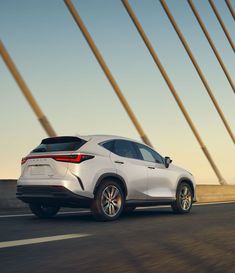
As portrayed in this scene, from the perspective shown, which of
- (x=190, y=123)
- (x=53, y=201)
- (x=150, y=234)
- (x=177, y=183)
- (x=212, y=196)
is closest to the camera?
(x=150, y=234)

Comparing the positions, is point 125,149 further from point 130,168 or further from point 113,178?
point 113,178

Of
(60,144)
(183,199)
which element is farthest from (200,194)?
(60,144)

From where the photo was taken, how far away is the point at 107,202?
927 cm

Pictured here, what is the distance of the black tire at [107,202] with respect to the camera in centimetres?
902

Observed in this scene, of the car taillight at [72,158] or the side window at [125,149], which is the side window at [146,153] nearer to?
the side window at [125,149]

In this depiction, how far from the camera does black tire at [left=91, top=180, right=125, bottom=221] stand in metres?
9.02

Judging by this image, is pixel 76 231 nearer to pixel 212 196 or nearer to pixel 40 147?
pixel 40 147

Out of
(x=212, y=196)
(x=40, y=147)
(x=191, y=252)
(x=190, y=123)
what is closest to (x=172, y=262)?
(x=191, y=252)

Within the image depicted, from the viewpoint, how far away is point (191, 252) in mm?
5641

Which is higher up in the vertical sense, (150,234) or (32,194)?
(32,194)

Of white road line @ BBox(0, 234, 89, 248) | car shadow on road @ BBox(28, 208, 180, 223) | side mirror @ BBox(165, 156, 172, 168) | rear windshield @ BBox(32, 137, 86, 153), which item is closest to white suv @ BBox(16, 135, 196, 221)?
rear windshield @ BBox(32, 137, 86, 153)

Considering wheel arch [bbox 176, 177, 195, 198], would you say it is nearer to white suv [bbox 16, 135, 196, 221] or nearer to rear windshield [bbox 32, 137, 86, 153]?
white suv [bbox 16, 135, 196, 221]

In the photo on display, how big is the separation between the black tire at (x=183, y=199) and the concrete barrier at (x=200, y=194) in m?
3.62

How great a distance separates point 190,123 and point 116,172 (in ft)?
39.8
